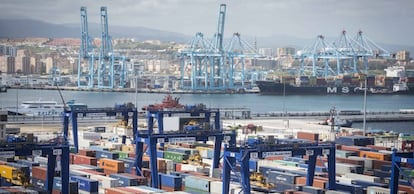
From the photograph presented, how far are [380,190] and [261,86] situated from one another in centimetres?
5566

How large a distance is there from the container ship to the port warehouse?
47.4m

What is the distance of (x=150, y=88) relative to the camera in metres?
75.3

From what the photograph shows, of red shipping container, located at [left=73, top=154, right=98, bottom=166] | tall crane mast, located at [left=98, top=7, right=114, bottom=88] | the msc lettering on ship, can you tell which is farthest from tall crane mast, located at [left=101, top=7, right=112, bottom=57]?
red shipping container, located at [left=73, top=154, right=98, bottom=166]

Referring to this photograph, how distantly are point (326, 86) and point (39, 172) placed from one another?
185ft

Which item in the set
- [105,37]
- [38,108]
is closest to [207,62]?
[105,37]

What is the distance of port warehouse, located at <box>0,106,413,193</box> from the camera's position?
1465cm

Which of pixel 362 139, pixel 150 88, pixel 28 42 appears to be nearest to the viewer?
pixel 362 139

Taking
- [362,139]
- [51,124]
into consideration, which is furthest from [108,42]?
[362,139]

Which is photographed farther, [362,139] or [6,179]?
[362,139]

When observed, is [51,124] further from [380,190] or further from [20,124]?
[380,190]

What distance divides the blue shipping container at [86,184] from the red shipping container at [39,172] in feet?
1.61

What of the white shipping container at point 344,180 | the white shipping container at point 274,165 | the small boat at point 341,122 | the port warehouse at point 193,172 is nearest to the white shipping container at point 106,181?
the port warehouse at point 193,172

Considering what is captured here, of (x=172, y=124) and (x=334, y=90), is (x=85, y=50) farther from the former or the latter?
(x=172, y=124)

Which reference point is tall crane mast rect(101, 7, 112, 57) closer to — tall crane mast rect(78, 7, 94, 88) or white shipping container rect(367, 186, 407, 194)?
tall crane mast rect(78, 7, 94, 88)
